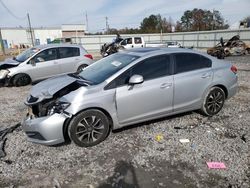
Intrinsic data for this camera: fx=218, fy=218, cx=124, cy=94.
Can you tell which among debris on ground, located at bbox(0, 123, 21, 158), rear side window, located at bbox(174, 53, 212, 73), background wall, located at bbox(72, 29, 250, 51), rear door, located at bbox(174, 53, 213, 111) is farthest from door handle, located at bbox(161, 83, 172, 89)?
background wall, located at bbox(72, 29, 250, 51)

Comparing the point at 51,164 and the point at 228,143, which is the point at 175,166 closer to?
the point at 228,143

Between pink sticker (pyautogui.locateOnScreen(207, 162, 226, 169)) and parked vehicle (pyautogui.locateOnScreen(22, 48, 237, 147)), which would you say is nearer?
pink sticker (pyautogui.locateOnScreen(207, 162, 226, 169))

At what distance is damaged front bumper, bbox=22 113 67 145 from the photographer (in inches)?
134

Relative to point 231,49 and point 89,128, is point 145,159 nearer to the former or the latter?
point 89,128

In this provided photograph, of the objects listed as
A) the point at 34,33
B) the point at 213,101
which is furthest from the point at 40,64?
the point at 34,33

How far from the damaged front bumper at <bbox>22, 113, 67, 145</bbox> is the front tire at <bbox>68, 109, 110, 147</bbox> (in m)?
0.17

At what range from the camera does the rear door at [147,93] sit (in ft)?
12.6

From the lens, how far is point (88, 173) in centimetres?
311

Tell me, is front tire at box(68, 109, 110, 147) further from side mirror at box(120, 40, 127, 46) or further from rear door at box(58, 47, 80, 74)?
side mirror at box(120, 40, 127, 46)

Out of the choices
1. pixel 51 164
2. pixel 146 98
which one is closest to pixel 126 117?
pixel 146 98

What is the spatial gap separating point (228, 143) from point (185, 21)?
2698 inches

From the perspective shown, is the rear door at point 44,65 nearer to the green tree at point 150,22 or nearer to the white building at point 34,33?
the white building at point 34,33

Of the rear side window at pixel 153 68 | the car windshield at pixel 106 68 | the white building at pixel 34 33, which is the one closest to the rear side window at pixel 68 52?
the car windshield at pixel 106 68

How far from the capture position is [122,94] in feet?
12.4
